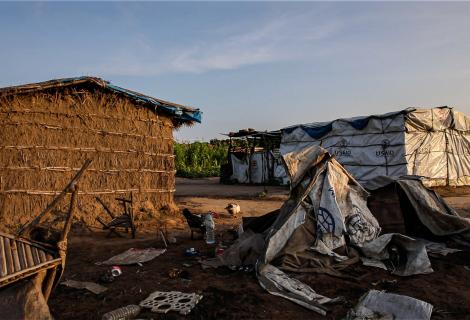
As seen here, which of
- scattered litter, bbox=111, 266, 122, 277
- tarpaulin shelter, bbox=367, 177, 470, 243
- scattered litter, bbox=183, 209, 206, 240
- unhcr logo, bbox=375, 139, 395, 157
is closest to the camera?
scattered litter, bbox=111, 266, 122, 277

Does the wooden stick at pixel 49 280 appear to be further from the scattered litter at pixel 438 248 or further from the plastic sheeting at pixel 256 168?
the plastic sheeting at pixel 256 168

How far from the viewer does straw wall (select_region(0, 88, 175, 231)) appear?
7.85 m

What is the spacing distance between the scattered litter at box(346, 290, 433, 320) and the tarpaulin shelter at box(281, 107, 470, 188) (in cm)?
1142

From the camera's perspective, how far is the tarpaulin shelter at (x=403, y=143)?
14.3 meters

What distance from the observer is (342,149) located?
52.5 ft

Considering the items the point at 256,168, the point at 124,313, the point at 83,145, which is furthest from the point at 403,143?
the point at 124,313

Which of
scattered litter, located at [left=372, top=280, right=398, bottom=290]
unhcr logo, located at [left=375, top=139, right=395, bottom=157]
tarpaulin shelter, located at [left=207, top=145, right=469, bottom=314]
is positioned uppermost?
unhcr logo, located at [left=375, top=139, right=395, bottom=157]

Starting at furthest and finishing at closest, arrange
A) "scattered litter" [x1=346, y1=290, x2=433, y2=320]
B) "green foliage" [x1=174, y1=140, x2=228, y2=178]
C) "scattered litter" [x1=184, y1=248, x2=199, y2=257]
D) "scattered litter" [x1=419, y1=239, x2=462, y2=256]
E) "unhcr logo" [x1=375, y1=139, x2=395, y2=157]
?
"green foliage" [x1=174, y1=140, x2=228, y2=178] → "unhcr logo" [x1=375, y1=139, x2=395, y2=157] → "scattered litter" [x1=184, y1=248, x2=199, y2=257] → "scattered litter" [x1=419, y1=239, x2=462, y2=256] → "scattered litter" [x1=346, y1=290, x2=433, y2=320]

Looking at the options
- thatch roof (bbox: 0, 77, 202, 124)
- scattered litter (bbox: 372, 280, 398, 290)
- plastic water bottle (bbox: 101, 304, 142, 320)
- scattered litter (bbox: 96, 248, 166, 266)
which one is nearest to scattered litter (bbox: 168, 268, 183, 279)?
scattered litter (bbox: 96, 248, 166, 266)

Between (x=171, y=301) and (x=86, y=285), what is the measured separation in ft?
4.43

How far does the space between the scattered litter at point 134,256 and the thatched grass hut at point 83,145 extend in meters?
2.64

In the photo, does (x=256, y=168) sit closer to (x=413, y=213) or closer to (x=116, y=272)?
(x=413, y=213)

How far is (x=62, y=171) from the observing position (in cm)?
830

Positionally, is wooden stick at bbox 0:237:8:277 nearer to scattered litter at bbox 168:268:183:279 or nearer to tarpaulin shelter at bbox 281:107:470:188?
scattered litter at bbox 168:268:183:279
